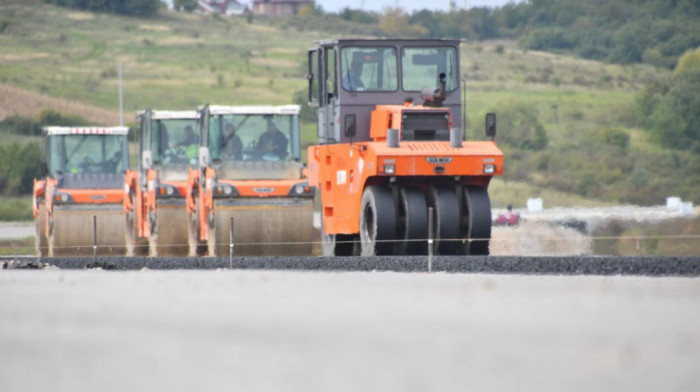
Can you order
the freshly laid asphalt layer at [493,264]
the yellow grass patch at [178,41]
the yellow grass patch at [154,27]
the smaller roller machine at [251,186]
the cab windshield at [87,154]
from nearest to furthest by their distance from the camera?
the freshly laid asphalt layer at [493,264], the smaller roller machine at [251,186], the cab windshield at [87,154], the yellow grass patch at [178,41], the yellow grass patch at [154,27]

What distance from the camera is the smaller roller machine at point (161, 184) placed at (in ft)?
86.7

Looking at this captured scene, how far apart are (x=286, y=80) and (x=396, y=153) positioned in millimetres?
72478

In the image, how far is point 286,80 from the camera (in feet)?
296

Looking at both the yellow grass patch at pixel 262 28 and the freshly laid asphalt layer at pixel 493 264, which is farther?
the yellow grass patch at pixel 262 28

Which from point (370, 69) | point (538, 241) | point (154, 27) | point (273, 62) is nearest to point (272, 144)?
point (370, 69)

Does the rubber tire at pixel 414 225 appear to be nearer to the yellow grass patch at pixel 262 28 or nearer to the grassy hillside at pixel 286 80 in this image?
the grassy hillside at pixel 286 80

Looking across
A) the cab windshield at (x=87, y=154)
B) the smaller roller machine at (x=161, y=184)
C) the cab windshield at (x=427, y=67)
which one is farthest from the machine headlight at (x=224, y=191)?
the cab windshield at (x=87, y=154)

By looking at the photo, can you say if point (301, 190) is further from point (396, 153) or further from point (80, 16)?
point (80, 16)

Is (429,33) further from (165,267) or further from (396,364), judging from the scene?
(396,364)

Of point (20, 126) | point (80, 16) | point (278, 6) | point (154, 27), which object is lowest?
point (20, 126)

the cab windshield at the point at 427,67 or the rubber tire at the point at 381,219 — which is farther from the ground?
the cab windshield at the point at 427,67

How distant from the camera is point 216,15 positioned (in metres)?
120

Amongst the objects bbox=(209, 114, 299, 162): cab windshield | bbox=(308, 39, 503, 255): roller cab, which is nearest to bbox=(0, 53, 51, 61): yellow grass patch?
bbox=(209, 114, 299, 162): cab windshield

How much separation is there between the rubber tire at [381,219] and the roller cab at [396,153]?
0.05 feet
